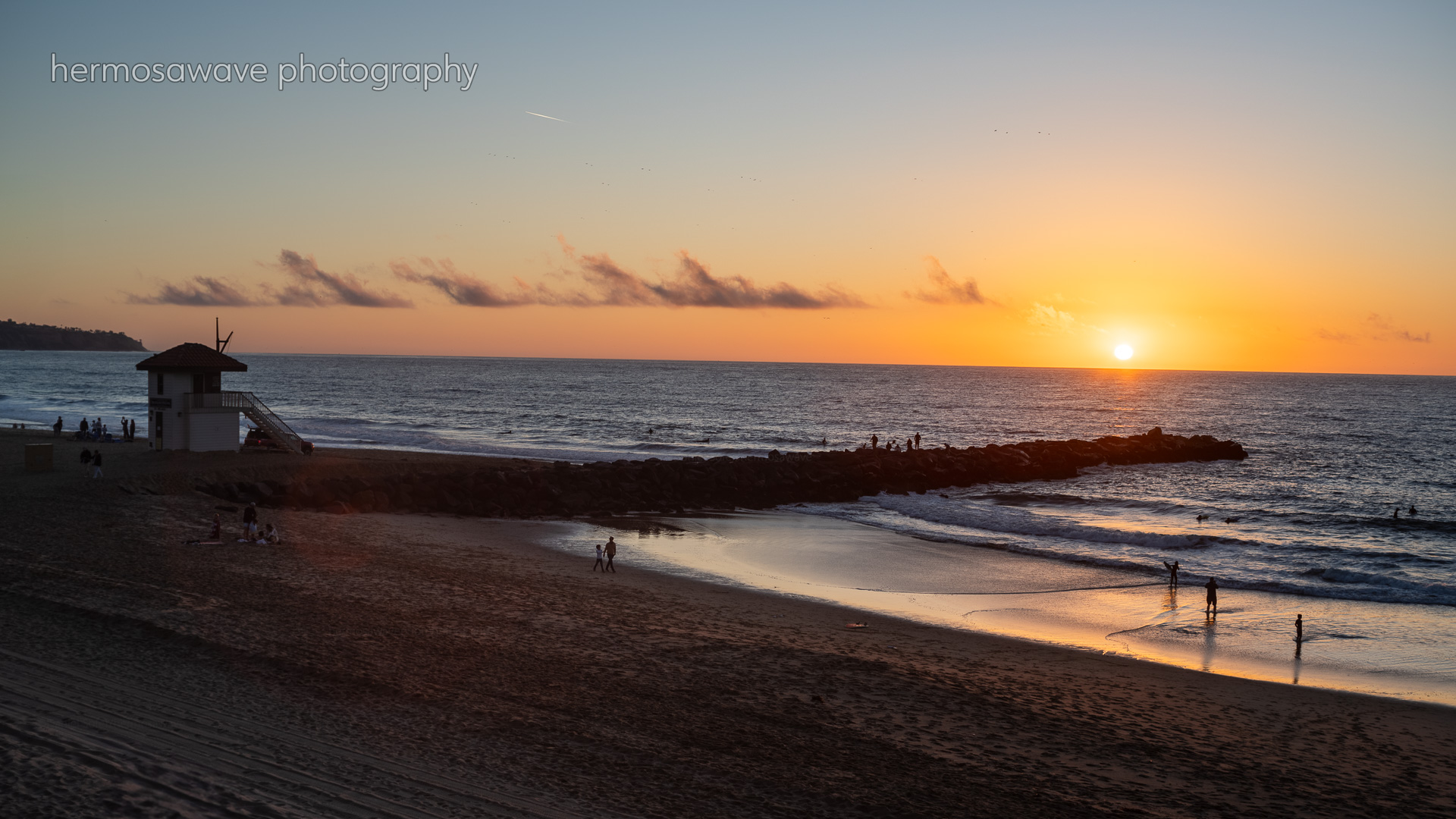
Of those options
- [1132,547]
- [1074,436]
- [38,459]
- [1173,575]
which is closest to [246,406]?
[38,459]

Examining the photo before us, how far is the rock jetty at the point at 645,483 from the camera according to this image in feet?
95.9

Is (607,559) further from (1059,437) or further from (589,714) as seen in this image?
(1059,437)

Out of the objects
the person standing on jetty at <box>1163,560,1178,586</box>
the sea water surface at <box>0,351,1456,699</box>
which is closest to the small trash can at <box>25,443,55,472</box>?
the sea water surface at <box>0,351,1456,699</box>

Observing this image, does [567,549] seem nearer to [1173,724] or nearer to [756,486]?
[756,486]

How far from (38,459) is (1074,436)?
225ft

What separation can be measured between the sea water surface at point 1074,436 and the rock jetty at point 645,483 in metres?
1.94

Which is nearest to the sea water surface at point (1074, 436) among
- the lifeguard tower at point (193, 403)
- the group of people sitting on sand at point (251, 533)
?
the group of people sitting on sand at point (251, 533)

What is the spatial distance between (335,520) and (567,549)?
6.99 metres

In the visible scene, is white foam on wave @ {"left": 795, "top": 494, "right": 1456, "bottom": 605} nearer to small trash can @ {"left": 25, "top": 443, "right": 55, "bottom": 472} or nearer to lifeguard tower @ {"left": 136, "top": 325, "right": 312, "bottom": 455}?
lifeguard tower @ {"left": 136, "top": 325, "right": 312, "bottom": 455}

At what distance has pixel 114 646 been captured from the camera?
12.4 meters

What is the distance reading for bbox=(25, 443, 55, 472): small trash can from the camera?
29.3 m

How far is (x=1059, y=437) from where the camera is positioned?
73562mm

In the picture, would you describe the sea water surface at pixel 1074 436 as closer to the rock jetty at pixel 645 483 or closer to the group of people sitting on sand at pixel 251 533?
the rock jetty at pixel 645 483

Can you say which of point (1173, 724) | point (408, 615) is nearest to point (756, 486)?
point (408, 615)
